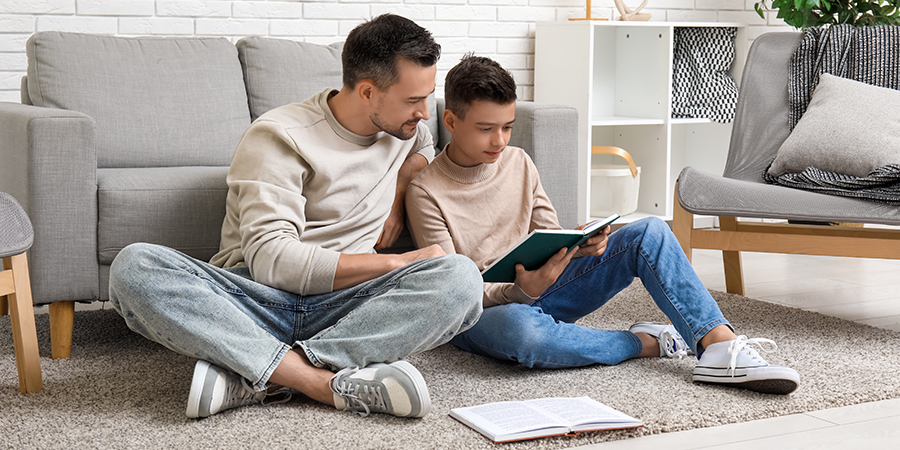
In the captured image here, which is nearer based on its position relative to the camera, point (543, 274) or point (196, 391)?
point (196, 391)

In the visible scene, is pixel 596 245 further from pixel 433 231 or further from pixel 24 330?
pixel 24 330

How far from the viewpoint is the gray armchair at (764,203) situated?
81.7 inches

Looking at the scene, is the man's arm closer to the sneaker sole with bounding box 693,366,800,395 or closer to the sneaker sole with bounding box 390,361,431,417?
the sneaker sole with bounding box 390,361,431,417

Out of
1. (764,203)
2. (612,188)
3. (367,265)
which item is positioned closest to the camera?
(367,265)

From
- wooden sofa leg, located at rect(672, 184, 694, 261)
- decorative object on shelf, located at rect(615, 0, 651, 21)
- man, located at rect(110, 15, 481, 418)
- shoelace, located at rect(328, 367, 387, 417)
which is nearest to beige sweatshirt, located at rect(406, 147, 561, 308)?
man, located at rect(110, 15, 481, 418)

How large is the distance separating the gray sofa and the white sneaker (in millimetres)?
720

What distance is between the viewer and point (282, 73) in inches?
99.3

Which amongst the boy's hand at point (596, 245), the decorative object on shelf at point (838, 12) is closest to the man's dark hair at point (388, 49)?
the boy's hand at point (596, 245)

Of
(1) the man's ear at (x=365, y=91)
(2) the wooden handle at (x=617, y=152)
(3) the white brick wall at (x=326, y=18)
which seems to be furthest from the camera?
(2) the wooden handle at (x=617, y=152)

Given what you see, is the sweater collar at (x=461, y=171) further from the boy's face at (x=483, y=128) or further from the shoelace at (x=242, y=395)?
the shoelace at (x=242, y=395)

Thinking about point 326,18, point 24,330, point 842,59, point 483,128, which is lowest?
point 24,330

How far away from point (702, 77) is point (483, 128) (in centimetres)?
224

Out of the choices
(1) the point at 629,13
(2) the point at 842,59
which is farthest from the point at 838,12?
(2) the point at 842,59

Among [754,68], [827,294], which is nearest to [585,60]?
[754,68]
